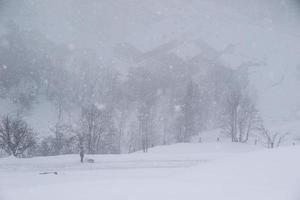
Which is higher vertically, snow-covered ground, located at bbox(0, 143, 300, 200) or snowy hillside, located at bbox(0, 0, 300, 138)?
snowy hillside, located at bbox(0, 0, 300, 138)

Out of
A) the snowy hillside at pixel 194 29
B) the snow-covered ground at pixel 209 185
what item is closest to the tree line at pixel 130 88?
the snowy hillside at pixel 194 29

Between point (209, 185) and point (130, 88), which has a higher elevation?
point (130, 88)

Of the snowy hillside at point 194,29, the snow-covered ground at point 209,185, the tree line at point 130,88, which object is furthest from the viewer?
the snowy hillside at point 194,29

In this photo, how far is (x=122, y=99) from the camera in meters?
65.3

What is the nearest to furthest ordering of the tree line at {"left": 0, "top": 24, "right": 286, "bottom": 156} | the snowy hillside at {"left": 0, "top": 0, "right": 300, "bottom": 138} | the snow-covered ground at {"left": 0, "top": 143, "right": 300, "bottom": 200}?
the snow-covered ground at {"left": 0, "top": 143, "right": 300, "bottom": 200} → the tree line at {"left": 0, "top": 24, "right": 286, "bottom": 156} → the snowy hillside at {"left": 0, "top": 0, "right": 300, "bottom": 138}

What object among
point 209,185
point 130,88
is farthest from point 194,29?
point 209,185

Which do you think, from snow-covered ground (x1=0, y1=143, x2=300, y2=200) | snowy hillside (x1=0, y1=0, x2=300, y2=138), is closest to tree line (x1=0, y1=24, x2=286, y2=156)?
snowy hillside (x1=0, y1=0, x2=300, y2=138)

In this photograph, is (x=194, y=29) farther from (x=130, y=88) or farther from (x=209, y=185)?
(x=209, y=185)

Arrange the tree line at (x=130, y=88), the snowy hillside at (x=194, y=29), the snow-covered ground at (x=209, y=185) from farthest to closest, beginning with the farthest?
the snowy hillside at (x=194, y=29) → the tree line at (x=130, y=88) → the snow-covered ground at (x=209, y=185)

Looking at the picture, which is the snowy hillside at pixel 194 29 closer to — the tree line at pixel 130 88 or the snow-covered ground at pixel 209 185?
the tree line at pixel 130 88

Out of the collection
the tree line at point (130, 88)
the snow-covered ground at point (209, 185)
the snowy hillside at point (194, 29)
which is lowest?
the snow-covered ground at point (209, 185)

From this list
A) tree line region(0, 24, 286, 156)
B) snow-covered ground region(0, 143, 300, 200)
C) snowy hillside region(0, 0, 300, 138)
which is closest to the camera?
snow-covered ground region(0, 143, 300, 200)

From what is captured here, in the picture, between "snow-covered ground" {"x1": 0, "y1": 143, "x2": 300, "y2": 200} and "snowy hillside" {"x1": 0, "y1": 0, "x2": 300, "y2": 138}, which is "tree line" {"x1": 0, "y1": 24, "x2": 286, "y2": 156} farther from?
"snow-covered ground" {"x1": 0, "y1": 143, "x2": 300, "y2": 200}

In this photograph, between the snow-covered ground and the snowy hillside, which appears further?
the snowy hillside
